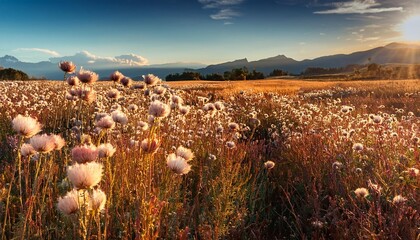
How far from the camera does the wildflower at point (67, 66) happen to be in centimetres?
419

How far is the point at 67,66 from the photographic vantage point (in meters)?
4.21

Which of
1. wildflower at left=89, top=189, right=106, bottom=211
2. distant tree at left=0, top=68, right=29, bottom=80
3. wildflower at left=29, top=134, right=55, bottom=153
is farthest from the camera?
distant tree at left=0, top=68, right=29, bottom=80

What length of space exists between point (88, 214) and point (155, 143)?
57 cm

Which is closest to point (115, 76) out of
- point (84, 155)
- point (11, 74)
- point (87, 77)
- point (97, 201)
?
point (87, 77)

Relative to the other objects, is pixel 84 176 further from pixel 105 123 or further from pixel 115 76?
pixel 115 76

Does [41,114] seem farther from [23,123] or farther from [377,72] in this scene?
[377,72]

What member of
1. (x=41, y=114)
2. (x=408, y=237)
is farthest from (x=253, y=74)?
(x=408, y=237)

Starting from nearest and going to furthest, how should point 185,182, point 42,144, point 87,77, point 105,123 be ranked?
point 42,144 < point 105,123 < point 87,77 < point 185,182

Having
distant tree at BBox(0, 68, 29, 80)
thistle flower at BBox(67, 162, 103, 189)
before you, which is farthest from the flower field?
distant tree at BBox(0, 68, 29, 80)

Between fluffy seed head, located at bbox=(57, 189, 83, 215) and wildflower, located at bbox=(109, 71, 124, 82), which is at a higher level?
wildflower, located at bbox=(109, 71, 124, 82)

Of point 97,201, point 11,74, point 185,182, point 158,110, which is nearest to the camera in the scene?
point 97,201

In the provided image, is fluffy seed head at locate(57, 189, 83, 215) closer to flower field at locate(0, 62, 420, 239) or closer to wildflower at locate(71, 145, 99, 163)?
flower field at locate(0, 62, 420, 239)

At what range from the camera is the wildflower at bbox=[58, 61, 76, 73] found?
165 inches

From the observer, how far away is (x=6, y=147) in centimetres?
611
